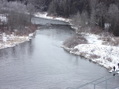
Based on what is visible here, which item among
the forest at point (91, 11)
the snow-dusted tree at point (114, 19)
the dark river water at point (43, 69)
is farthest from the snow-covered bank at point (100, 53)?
the forest at point (91, 11)

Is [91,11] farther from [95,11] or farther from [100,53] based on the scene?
[100,53]

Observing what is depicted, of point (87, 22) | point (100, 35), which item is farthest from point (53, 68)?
point (87, 22)

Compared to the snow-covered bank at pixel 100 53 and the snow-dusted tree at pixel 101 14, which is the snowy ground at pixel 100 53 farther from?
the snow-dusted tree at pixel 101 14

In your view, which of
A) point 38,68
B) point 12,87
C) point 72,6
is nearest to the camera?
point 12,87

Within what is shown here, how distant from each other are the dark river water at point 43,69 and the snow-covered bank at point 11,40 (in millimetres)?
2088

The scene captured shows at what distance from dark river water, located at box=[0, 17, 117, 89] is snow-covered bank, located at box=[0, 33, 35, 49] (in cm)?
209

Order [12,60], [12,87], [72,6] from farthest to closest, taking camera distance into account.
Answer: [72,6]
[12,60]
[12,87]

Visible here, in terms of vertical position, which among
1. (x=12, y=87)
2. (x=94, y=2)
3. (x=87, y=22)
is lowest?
(x=12, y=87)

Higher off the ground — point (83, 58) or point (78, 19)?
point (78, 19)

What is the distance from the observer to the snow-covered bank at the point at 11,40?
126 feet

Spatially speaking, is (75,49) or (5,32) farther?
(5,32)

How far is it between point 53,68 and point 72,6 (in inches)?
2151

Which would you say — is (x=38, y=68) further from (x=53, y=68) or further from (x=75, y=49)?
(x=75, y=49)

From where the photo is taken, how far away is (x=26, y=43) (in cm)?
4053
